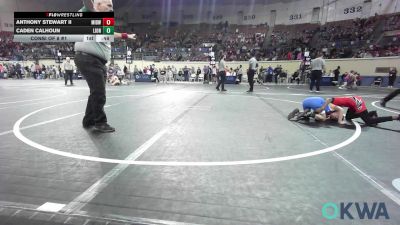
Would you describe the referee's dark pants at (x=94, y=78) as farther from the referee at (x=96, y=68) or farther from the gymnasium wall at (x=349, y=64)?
the gymnasium wall at (x=349, y=64)

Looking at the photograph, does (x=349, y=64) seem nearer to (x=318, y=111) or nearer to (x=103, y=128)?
(x=318, y=111)

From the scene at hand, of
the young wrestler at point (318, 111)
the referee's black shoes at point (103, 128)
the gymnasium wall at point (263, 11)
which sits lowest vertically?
the referee's black shoes at point (103, 128)

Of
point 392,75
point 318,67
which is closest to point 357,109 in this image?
point 318,67

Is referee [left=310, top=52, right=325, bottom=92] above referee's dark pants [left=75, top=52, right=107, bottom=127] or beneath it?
above

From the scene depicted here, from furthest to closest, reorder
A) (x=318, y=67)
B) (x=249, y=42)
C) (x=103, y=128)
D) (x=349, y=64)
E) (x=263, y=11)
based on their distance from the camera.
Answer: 1. (x=263, y=11)
2. (x=249, y=42)
3. (x=349, y=64)
4. (x=318, y=67)
5. (x=103, y=128)

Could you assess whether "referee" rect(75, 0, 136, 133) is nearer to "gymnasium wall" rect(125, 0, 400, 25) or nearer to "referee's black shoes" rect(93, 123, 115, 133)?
"referee's black shoes" rect(93, 123, 115, 133)

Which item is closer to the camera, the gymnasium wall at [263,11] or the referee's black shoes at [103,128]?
the referee's black shoes at [103,128]

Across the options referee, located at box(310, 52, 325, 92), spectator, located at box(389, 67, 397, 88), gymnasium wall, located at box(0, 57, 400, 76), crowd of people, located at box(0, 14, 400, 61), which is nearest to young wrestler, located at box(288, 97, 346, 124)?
referee, located at box(310, 52, 325, 92)
